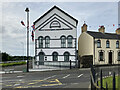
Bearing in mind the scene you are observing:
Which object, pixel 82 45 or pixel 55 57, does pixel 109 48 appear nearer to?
pixel 82 45

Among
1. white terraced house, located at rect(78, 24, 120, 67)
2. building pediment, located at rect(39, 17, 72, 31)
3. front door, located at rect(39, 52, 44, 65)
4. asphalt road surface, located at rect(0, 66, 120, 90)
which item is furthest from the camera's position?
white terraced house, located at rect(78, 24, 120, 67)

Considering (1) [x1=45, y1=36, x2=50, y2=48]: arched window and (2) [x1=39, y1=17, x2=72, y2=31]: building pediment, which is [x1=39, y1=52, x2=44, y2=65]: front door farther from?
(2) [x1=39, y1=17, x2=72, y2=31]: building pediment

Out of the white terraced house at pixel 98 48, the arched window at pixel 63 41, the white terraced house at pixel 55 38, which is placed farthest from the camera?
the white terraced house at pixel 98 48

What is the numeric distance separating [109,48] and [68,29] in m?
10.4

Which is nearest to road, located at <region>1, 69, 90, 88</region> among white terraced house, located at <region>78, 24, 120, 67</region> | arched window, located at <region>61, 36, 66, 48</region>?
arched window, located at <region>61, 36, 66, 48</region>

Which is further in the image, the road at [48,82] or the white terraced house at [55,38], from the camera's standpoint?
the white terraced house at [55,38]

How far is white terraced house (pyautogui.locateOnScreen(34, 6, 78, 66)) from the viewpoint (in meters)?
29.8

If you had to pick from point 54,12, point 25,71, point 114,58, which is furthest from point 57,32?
point 114,58

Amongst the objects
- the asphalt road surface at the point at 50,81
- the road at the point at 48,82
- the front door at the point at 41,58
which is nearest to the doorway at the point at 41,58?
the front door at the point at 41,58

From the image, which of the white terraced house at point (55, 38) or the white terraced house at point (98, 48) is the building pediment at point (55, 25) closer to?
the white terraced house at point (55, 38)

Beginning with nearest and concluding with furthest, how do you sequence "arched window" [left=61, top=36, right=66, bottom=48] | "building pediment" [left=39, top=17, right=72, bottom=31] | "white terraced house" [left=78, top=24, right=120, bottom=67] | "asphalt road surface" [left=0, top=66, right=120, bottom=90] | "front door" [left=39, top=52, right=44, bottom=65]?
"asphalt road surface" [left=0, top=66, right=120, bottom=90], "arched window" [left=61, top=36, right=66, bottom=48], "building pediment" [left=39, top=17, right=72, bottom=31], "front door" [left=39, top=52, right=44, bottom=65], "white terraced house" [left=78, top=24, right=120, bottom=67]

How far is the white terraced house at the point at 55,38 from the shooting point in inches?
1172

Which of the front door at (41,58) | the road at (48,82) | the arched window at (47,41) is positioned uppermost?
the arched window at (47,41)

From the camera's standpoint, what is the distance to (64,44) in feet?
98.5
